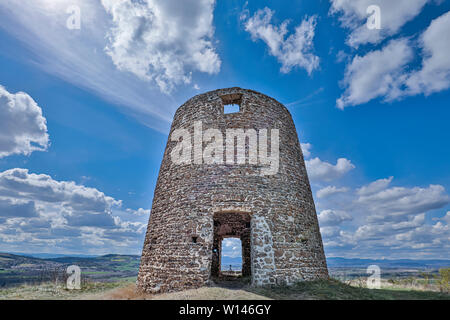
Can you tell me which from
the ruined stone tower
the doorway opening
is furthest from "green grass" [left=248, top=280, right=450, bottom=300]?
the doorway opening

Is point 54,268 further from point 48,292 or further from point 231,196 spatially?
point 231,196

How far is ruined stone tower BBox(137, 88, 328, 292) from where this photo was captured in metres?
8.50

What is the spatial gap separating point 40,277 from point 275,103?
15036 millimetres

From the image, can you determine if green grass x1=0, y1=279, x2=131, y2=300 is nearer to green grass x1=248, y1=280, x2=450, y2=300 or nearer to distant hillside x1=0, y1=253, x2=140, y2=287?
distant hillside x1=0, y1=253, x2=140, y2=287

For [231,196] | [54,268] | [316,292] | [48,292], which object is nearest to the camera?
[316,292]

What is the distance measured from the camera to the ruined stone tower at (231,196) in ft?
27.9

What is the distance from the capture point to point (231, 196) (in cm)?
910

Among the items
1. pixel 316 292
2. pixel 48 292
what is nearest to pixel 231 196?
pixel 316 292

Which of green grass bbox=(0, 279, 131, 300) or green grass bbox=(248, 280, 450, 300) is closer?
green grass bbox=(248, 280, 450, 300)

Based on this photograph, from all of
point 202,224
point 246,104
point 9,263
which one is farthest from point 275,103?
point 9,263

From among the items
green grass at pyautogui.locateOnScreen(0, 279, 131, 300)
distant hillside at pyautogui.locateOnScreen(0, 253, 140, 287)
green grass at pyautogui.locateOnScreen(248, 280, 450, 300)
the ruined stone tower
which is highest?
the ruined stone tower

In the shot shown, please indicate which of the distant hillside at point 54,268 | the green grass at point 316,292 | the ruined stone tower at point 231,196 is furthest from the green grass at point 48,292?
the green grass at point 316,292
